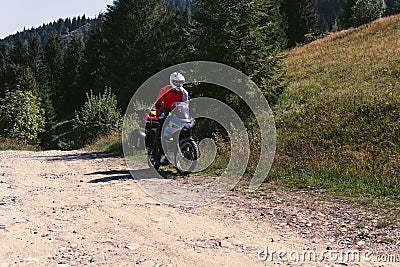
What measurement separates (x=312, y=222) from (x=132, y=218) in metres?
2.46

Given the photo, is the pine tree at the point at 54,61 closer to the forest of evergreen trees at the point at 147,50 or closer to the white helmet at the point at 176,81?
the forest of evergreen trees at the point at 147,50

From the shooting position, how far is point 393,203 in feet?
21.3

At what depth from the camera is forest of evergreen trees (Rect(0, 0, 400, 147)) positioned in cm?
1240

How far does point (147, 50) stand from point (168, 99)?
2509 cm

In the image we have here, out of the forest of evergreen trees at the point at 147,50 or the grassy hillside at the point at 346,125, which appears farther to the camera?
the forest of evergreen trees at the point at 147,50

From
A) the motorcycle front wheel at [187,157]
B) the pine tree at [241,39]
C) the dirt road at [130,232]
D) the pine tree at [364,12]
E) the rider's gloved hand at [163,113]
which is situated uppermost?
the pine tree at [364,12]

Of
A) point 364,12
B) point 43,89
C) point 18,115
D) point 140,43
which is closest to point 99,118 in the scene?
point 140,43

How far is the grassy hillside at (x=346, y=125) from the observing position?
26.8ft

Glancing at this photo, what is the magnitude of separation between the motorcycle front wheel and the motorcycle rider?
47cm

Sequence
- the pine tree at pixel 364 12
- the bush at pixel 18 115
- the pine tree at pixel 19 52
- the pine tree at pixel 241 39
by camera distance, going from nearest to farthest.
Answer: the pine tree at pixel 241 39 < the bush at pixel 18 115 < the pine tree at pixel 364 12 < the pine tree at pixel 19 52

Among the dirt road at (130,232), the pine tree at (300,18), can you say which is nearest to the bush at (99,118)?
the dirt road at (130,232)

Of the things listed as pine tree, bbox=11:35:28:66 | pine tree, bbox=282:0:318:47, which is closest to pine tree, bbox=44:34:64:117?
pine tree, bbox=11:35:28:66

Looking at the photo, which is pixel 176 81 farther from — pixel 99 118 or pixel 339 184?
pixel 99 118

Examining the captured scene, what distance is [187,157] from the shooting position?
9.45m
